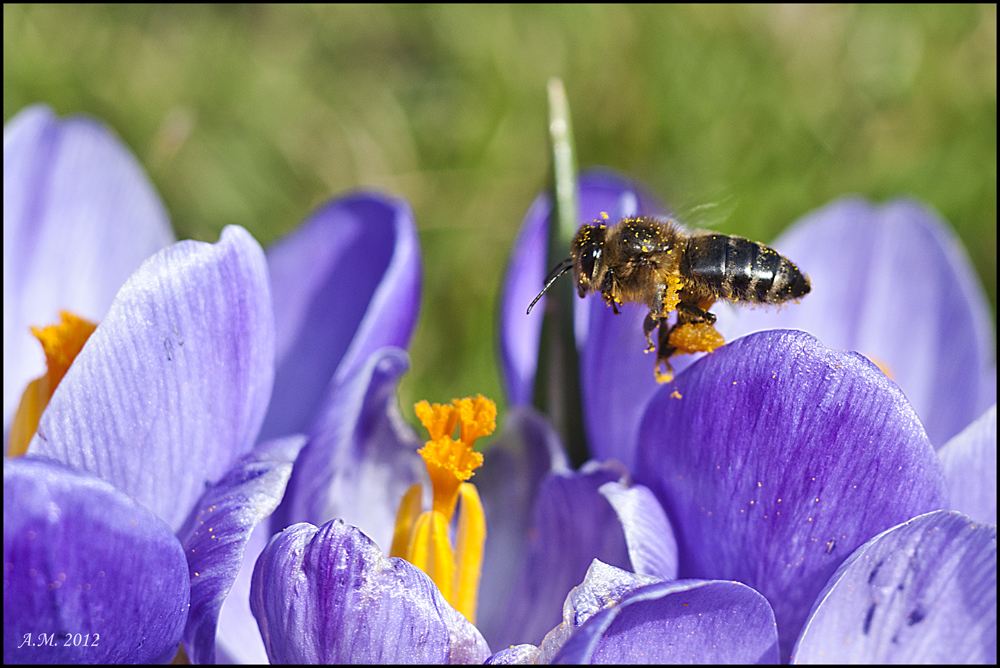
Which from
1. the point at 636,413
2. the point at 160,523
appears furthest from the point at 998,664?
the point at 160,523

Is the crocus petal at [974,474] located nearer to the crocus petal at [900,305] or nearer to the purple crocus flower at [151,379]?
the crocus petal at [900,305]

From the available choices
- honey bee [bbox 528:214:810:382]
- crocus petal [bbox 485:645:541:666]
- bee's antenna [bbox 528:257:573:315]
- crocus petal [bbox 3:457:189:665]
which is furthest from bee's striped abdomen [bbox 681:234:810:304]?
crocus petal [bbox 3:457:189:665]

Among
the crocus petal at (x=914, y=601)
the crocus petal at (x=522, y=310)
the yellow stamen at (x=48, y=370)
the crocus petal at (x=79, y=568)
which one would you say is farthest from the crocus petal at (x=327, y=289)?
the crocus petal at (x=914, y=601)

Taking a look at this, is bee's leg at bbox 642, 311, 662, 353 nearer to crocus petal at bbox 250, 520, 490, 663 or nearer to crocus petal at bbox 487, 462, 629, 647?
crocus petal at bbox 487, 462, 629, 647

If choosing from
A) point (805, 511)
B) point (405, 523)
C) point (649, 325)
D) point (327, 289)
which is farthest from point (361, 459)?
point (805, 511)

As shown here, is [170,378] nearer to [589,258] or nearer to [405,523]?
[405,523]

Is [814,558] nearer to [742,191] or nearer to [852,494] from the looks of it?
[852,494]
